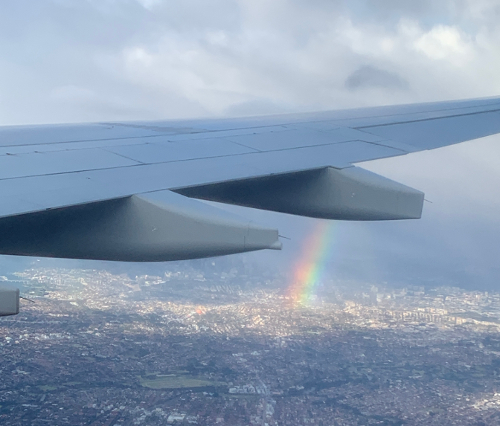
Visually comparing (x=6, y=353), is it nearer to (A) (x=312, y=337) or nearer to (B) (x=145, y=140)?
(A) (x=312, y=337)

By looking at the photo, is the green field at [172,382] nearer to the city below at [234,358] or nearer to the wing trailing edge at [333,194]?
the city below at [234,358]

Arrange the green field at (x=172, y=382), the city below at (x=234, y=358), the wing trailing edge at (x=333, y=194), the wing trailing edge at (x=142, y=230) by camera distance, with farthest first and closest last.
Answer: the green field at (x=172, y=382) → the city below at (x=234, y=358) → the wing trailing edge at (x=333, y=194) → the wing trailing edge at (x=142, y=230)

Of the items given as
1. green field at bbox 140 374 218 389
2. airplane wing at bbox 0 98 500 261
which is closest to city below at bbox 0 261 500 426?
A: green field at bbox 140 374 218 389

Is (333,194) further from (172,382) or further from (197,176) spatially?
(172,382)

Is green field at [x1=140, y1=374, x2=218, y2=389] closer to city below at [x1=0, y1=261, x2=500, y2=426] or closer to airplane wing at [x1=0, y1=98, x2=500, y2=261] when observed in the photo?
city below at [x1=0, y1=261, x2=500, y2=426]

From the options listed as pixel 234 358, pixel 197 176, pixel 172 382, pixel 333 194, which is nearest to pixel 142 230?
pixel 197 176

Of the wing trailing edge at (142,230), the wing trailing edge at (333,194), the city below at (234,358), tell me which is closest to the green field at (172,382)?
the city below at (234,358)
